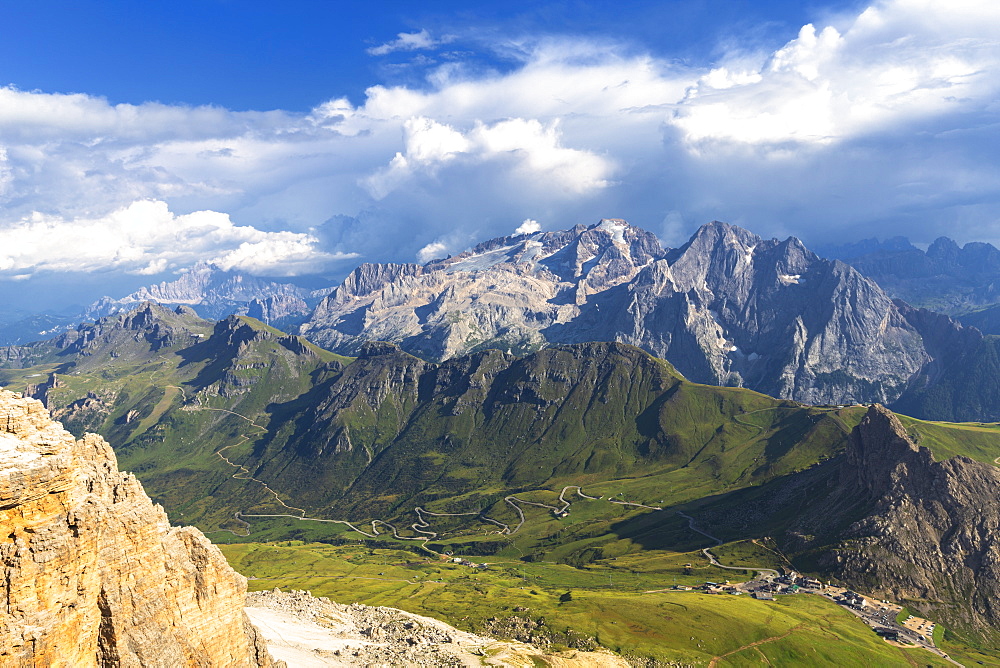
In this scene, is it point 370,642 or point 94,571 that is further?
point 370,642

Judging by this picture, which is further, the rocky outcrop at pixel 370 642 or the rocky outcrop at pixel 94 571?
the rocky outcrop at pixel 370 642

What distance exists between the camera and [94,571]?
4281cm

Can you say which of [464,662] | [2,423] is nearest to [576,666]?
[464,662]

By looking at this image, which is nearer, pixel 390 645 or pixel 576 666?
pixel 390 645

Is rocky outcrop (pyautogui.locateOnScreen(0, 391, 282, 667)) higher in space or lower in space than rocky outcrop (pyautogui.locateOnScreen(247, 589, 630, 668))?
higher

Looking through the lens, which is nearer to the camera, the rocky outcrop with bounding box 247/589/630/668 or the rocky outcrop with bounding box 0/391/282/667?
the rocky outcrop with bounding box 0/391/282/667

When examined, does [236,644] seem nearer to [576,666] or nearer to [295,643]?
[295,643]

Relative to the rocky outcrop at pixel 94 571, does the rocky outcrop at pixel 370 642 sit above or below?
below

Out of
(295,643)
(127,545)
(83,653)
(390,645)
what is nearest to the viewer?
(83,653)

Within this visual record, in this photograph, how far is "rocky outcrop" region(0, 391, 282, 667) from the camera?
36.5 meters

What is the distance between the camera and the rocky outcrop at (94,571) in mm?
36531

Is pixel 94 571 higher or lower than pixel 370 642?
higher

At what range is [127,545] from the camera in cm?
6088

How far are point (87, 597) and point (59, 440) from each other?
1239cm
